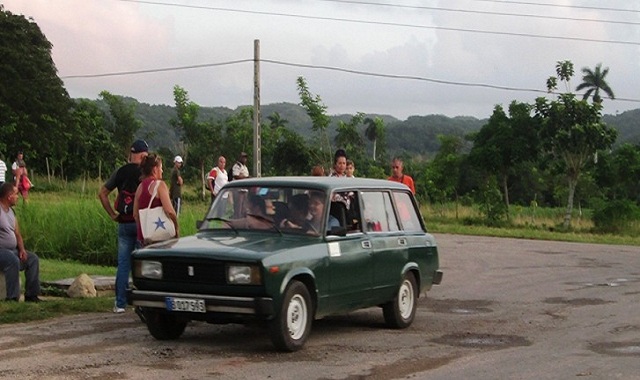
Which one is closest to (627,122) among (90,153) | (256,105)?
(90,153)

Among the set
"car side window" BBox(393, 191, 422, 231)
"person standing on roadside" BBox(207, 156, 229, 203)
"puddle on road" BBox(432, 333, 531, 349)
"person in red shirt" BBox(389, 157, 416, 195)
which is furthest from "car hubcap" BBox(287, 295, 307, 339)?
"person standing on roadside" BBox(207, 156, 229, 203)

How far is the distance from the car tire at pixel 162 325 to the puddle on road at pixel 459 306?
14.0 ft

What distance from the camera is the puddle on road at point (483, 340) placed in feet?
36.3

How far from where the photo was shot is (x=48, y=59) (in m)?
61.6

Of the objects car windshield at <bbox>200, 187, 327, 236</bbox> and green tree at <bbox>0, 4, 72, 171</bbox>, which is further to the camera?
green tree at <bbox>0, 4, 72, 171</bbox>

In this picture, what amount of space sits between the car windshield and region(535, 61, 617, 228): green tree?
31899 mm

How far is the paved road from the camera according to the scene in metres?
9.21

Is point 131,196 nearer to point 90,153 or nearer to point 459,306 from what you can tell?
point 459,306

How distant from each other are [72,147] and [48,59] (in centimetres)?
546

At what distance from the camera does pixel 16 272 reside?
12.8 metres

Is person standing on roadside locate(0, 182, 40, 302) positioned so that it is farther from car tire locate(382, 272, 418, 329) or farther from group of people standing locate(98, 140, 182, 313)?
car tire locate(382, 272, 418, 329)

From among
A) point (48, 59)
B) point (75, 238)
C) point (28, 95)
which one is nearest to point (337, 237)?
point (75, 238)

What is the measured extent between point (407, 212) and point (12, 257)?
15.4ft

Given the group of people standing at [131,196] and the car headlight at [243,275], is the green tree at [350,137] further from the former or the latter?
the car headlight at [243,275]
